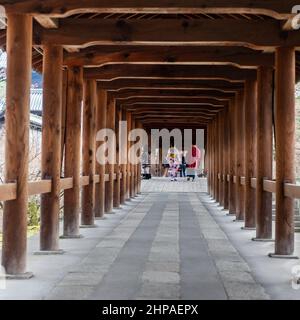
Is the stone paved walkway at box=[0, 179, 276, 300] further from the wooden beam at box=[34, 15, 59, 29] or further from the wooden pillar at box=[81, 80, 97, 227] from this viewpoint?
the wooden beam at box=[34, 15, 59, 29]

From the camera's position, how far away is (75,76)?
24.4 ft

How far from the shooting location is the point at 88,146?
28.0 ft

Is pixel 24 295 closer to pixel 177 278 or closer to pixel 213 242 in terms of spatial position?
pixel 177 278

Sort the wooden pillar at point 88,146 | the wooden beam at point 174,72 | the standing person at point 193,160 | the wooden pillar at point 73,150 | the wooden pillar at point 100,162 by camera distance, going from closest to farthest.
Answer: the wooden pillar at point 73,150, the wooden beam at point 174,72, the wooden pillar at point 88,146, the wooden pillar at point 100,162, the standing person at point 193,160

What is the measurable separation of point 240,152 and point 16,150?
5.43m

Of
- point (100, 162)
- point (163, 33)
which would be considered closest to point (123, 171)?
point (100, 162)

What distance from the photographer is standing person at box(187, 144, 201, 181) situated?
24.0m

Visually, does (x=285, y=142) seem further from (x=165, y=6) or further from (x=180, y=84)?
(x=180, y=84)

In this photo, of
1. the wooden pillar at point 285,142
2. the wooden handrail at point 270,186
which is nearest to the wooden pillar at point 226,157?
the wooden handrail at point 270,186

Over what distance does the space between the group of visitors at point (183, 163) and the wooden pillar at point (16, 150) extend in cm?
1920

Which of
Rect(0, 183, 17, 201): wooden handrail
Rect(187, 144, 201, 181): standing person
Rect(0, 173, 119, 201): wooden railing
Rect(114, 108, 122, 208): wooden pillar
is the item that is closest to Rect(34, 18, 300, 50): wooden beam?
Rect(0, 173, 119, 201): wooden railing

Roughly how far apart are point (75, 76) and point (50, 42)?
1.29 meters

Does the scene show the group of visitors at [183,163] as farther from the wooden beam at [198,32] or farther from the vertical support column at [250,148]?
the wooden beam at [198,32]

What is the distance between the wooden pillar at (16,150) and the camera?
4.85m
